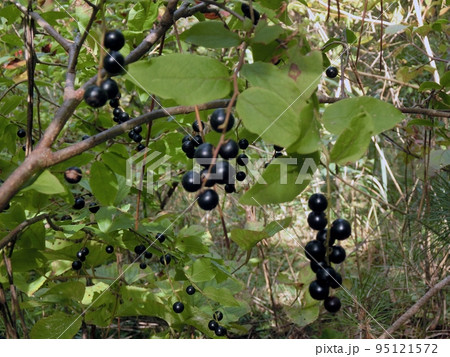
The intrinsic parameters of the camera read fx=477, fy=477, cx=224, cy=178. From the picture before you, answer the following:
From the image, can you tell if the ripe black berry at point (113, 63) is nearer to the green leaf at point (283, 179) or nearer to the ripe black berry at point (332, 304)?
the green leaf at point (283, 179)

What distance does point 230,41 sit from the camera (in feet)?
2.44

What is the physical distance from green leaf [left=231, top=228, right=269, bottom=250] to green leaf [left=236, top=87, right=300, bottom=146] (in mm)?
620

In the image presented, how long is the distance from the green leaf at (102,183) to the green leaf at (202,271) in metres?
0.36

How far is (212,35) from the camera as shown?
0.74 m

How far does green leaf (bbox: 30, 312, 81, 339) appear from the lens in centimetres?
145

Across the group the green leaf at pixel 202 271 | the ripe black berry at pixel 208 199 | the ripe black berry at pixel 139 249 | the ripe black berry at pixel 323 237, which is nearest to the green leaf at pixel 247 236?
the green leaf at pixel 202 271

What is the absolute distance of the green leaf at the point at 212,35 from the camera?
0.74 metres

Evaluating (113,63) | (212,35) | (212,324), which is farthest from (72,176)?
(212,324)

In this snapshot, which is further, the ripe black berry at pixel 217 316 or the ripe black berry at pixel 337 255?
the ripe black berry at pixel 217 316

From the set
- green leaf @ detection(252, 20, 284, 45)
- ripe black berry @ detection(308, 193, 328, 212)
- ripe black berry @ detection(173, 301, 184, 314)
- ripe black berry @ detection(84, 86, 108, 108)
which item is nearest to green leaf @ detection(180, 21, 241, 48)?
green leaf @ detection(252, 20, 284, 45)

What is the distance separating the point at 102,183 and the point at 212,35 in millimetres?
577

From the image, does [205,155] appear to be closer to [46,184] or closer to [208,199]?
[208,199]

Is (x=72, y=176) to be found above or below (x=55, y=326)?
above

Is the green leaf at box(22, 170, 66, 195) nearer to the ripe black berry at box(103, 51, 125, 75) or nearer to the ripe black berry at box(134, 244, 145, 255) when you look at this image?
the ripe black berry at box(103, 51, 125, 75)
